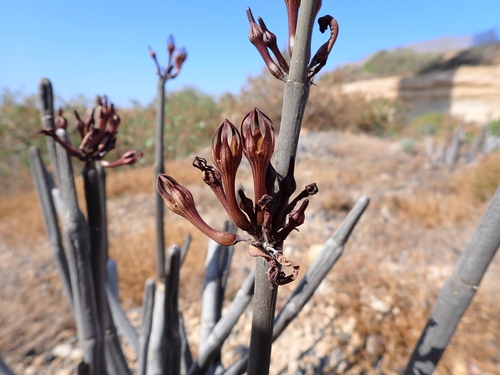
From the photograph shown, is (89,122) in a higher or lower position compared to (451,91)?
lower

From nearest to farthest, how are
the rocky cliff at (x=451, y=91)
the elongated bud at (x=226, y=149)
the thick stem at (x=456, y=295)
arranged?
1. the elongated bud at (x=226, y=149)
2. the thick stem at (x=456, y=295)
3. the rocky cliff at (x=451, y=91)

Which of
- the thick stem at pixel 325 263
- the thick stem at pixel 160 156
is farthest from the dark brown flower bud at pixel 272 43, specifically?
the thick stem at pixel 160 156

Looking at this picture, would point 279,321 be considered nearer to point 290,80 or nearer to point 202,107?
point 290,80

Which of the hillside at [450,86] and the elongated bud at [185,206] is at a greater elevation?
the hillside at [450,86]

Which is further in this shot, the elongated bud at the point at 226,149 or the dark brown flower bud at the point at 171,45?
the dark brown flower bud at the point at 171,45

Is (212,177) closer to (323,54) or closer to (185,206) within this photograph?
(185,206)

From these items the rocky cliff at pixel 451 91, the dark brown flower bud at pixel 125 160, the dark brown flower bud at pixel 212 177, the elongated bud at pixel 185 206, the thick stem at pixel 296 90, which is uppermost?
the rocky cliff at pixel 451 91

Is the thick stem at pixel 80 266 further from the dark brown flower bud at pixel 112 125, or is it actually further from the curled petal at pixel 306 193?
the curled petal at pixel 306 193

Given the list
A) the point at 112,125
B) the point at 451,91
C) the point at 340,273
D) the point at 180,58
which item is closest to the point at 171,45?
the point at 180,58
